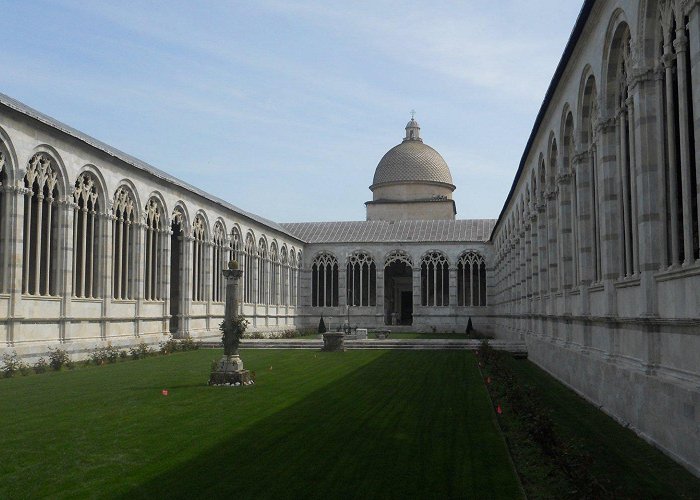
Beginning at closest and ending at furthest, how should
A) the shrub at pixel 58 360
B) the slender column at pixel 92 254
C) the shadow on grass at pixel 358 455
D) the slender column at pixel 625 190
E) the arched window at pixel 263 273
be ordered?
the shadow on grass at pixel 358 455 < the slender column at pixel 625 190 < the shrub at pixel 58 360 < the slender column at pixel 92 254 < the arched window at pixel 263 273

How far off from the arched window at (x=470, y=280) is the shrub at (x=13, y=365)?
3839cm

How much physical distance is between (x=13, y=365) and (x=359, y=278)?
128 feet

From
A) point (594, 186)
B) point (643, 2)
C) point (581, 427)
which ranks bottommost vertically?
point (581, 427)

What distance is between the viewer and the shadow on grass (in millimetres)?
8312

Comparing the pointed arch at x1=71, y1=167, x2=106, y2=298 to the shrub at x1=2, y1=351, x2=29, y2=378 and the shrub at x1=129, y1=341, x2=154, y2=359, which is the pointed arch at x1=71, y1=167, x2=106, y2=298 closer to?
the shrub at x1=129, y1=341, x2=154, y2=359

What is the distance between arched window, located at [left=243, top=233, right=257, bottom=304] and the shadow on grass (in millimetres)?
30234

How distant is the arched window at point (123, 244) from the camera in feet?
97.4

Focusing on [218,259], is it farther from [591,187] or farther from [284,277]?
[591,187]

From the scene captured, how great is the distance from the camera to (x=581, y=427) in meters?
12.6

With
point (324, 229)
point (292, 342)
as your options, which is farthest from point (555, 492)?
point (324, 229)

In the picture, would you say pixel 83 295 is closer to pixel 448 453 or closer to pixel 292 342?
pixel 292 342

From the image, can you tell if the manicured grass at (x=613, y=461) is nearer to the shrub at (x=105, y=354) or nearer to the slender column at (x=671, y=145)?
the slender column at (x=671, y=145)

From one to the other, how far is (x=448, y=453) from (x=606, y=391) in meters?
5.62

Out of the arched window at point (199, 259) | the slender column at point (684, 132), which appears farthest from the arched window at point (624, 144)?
the arched window at point (199, 259)
